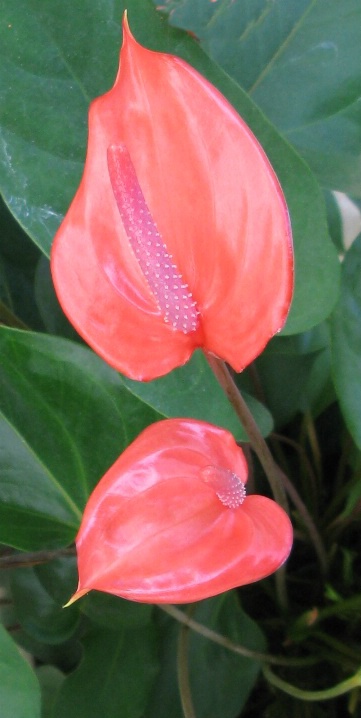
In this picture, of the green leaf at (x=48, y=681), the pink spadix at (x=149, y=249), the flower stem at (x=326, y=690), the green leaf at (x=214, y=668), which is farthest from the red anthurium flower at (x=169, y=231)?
the green leaf at (x=48, y=681)

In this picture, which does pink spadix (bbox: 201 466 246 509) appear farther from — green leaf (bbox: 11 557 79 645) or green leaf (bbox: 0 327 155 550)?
green leaf (bbox: 11 557 79 645)

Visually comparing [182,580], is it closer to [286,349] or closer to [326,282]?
[326,282]

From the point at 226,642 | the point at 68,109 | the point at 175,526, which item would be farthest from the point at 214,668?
the point at 68,109

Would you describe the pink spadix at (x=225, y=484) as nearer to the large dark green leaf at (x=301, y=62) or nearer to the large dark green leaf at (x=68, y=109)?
the large dark green leaf at (x=68, y=109)

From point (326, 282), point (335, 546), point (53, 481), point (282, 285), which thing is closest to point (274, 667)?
point (335, 546)

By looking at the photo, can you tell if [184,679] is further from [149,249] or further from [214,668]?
[149,249]
